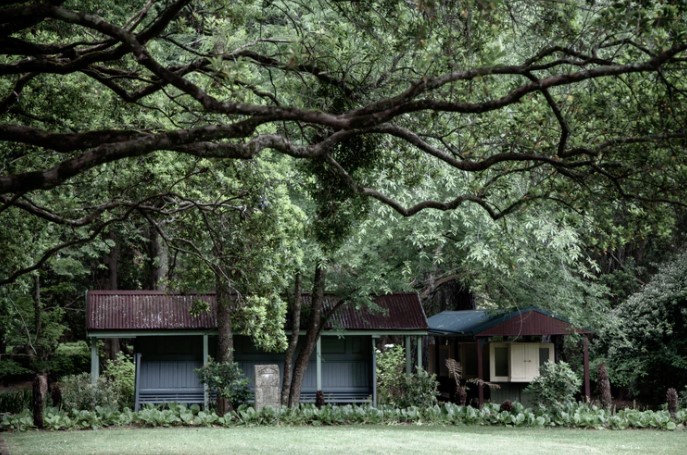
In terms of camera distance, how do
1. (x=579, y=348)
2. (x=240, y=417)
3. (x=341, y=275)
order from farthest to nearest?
(x=579, y=348), (x=341, y=275), (x=240, y=417)

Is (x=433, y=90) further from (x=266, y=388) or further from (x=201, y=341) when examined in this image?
(x=201, y=341)

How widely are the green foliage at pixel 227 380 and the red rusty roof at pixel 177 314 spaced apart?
3.66m

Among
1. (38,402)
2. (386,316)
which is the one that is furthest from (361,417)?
(38,402)

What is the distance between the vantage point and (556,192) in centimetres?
1198

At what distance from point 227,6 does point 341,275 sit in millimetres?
12982

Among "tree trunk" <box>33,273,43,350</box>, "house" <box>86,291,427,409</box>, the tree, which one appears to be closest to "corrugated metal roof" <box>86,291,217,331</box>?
"house" <box>86,291,427,409</box>

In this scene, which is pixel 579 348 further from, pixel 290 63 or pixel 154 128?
pixel 290 63

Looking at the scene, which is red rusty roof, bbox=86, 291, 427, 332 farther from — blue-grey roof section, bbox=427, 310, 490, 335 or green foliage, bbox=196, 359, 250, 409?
green foliage, bbox=196, 359, 250, 409

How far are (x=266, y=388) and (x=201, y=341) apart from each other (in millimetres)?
7185

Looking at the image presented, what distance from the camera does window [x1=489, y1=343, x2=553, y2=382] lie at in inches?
1031

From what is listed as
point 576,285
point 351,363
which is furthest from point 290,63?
point 351,363

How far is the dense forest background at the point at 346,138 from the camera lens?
912cm

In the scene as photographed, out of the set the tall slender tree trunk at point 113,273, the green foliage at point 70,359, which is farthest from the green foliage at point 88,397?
the tall slender tree trunk at point 113,273

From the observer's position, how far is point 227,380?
21.9 m
